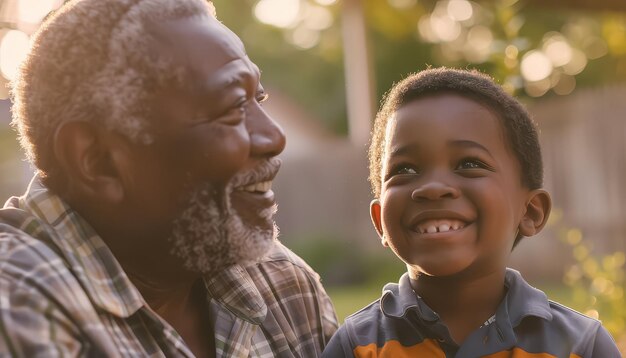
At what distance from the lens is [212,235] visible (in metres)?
2.62

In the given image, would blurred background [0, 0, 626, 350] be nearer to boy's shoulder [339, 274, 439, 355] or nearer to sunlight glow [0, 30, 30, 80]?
sunlight glow [0, 30, 30, 80]

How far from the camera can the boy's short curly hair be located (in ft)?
9.44

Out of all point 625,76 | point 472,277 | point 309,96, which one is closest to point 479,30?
point 309,96

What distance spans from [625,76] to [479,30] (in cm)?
1144

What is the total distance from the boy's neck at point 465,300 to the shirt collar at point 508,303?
0.14 feet

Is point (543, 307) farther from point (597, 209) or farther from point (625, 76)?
point (625, 76)

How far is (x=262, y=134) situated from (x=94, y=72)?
1.56ft

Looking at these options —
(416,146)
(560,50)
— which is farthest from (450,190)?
(560,50)

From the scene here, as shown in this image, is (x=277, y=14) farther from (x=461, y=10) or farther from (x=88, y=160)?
(x=88, y=160)

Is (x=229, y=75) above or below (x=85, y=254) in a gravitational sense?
above

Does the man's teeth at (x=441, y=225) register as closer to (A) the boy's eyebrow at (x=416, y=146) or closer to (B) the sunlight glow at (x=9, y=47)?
(A) the boy's eyebrow at (x=416, y=146)

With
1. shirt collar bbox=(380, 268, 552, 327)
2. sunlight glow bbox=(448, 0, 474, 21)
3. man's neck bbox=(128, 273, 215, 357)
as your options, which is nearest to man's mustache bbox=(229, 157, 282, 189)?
man's neck bbox=(128, 273, 215, 357)

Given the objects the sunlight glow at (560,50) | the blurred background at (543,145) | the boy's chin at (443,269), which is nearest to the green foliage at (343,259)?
the blurred background at (543,145)

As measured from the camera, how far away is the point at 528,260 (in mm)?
12461
